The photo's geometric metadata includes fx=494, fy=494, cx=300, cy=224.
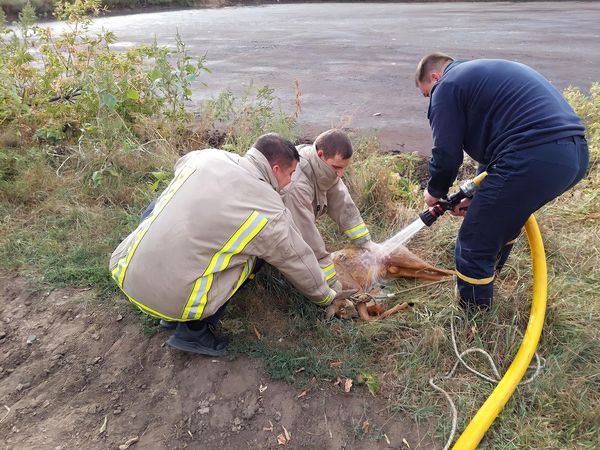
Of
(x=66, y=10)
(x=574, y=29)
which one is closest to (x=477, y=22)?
(x=574, y=29)

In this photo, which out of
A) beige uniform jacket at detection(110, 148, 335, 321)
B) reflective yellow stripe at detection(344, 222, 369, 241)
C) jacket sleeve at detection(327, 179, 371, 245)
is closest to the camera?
beige uniform jacket at detection(110, 148, 335, 321)

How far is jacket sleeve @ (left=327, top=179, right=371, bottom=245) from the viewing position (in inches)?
Answer: 135

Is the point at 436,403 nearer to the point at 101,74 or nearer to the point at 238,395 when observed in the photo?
the point at 238,395

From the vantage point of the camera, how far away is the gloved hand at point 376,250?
349 cm

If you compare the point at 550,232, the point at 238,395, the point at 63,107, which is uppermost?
the point at 63,107

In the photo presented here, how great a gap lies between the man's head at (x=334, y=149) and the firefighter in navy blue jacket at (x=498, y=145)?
0.54 meters

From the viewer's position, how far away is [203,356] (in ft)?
9.36

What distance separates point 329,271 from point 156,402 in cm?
128

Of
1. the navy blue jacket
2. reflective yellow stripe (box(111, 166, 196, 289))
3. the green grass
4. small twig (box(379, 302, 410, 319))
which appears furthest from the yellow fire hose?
reflective yellow stripe (box(111, 166, 196, 289))

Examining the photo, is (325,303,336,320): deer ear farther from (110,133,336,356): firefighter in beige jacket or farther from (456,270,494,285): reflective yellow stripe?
(456,270,494,285): reflective yellow stripe

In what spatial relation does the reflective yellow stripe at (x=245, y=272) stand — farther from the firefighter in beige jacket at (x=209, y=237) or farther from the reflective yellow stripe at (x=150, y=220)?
the reflective yellow stripe at (x=150, y=220)

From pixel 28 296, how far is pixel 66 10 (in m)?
3.39

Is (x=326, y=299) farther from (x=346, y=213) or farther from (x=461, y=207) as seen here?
(x=461, y=207)

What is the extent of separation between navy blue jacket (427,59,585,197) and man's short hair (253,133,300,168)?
0.83 m
